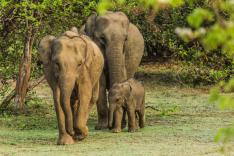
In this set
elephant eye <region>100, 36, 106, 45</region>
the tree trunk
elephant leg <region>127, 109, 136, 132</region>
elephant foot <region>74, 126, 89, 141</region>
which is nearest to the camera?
elephant foot <region>74, 126, 89, 141</region>

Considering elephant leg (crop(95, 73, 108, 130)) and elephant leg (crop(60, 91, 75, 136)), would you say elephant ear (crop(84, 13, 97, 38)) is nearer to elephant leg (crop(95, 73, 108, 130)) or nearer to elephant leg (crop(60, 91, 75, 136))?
elephant leg (crop(95, 73, 108, 130))

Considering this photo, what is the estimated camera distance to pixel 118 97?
1273 cm

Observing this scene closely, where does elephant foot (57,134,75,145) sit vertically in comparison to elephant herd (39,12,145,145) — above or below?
below

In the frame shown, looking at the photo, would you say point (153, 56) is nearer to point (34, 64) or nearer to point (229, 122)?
point (34, 64)

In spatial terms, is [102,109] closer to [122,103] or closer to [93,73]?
[122,103]

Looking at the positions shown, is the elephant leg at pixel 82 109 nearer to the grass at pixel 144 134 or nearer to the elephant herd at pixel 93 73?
the elephant herd at pixel 93 73

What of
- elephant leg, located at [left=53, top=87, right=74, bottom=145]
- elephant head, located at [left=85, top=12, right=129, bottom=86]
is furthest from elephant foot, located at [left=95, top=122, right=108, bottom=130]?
elephant leg, located at [left=53, top=87, right=74, bottom=145]

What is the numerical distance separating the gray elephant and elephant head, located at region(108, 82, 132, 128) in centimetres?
96

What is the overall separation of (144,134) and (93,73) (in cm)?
126

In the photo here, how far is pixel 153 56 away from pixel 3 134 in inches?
677

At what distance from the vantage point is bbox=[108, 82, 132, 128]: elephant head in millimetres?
12719

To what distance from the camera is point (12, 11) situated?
15.2 m

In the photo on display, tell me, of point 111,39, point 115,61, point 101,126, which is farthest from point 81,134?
point 111,39

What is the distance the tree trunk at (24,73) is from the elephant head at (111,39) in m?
2.00
